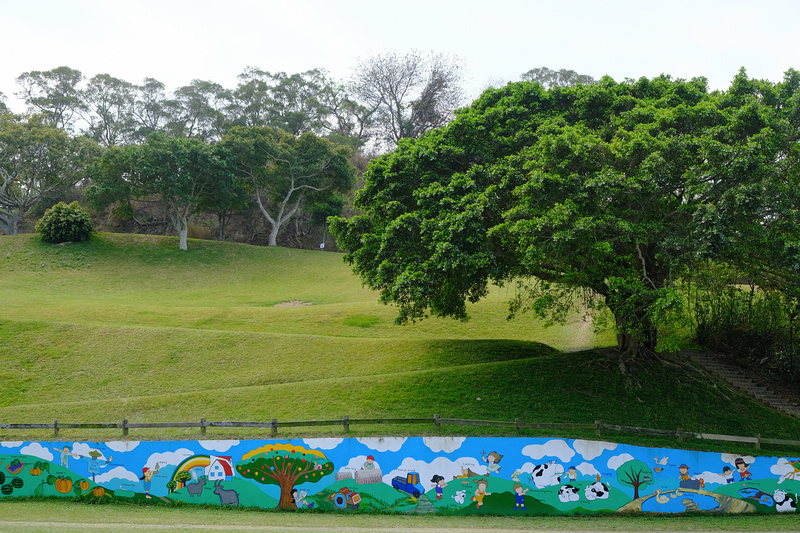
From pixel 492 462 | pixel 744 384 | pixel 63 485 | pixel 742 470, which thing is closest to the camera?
pixel 492 462

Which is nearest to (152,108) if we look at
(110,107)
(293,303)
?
(110,107)

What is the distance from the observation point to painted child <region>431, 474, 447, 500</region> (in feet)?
54.8

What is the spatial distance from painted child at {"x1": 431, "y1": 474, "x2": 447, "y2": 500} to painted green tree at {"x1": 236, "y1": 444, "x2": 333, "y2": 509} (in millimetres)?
3064

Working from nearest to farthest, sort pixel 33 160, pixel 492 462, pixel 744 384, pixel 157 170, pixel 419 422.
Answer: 1. pixel 492 462
2. pixel 419 422
3. pixel 744 384
4. pixel 157 170
5. pixel 33 160

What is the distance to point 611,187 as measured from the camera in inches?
739

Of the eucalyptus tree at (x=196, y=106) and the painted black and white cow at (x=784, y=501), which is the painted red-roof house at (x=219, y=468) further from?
the eucalyptus tree at (x=196, y=106)

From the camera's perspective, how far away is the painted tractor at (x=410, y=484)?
1673 centimetres

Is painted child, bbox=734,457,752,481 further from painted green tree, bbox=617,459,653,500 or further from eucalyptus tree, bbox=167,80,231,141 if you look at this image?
eucalyptus tree, bbox=167,80,231,141

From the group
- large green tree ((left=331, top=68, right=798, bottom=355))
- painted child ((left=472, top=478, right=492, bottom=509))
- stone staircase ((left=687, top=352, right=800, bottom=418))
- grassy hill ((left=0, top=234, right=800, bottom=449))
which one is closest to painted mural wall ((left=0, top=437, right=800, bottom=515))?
painted child ((left=472, top=478, right=492, bottom=509))

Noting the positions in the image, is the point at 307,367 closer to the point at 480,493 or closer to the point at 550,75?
the point at 480,493

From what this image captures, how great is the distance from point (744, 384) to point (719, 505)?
12.2m

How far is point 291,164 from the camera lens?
6344 cm

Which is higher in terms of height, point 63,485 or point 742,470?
point 742,470

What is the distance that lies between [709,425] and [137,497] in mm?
20360
